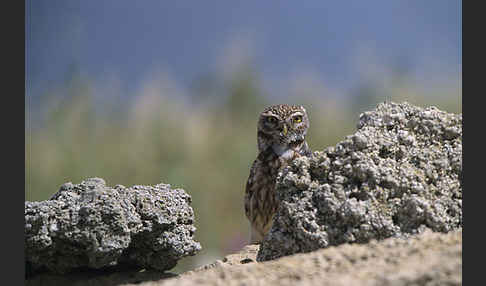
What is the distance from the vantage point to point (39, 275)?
3.90 m

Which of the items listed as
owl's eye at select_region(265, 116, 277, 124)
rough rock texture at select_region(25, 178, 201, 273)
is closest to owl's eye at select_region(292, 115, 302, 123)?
owl's eye at select_region(265, 116, 277, 124)

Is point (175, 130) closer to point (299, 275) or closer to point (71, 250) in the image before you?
point (71, 250)

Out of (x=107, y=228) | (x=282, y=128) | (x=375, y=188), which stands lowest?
(x=107, y=228)

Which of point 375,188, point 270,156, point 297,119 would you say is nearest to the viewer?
point 375,188

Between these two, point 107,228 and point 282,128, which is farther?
point 282,128

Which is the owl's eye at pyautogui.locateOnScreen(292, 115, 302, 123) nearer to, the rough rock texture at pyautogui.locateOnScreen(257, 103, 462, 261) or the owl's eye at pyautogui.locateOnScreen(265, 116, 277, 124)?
the owl's eye at pyautogui.locateOnScreen(265, 116, 277, 124)

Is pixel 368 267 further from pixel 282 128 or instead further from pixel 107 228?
pixel 282 128

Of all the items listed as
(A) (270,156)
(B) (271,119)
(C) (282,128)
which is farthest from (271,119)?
(A) (270,156)

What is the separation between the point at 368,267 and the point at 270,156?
2901mm

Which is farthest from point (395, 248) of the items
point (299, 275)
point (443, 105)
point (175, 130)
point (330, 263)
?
point (443, 105)

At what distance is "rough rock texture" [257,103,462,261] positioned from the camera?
3.30 metres

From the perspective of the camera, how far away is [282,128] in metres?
5.50

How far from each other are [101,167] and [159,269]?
20.3 feet

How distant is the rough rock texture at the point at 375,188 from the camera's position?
10.8ft
